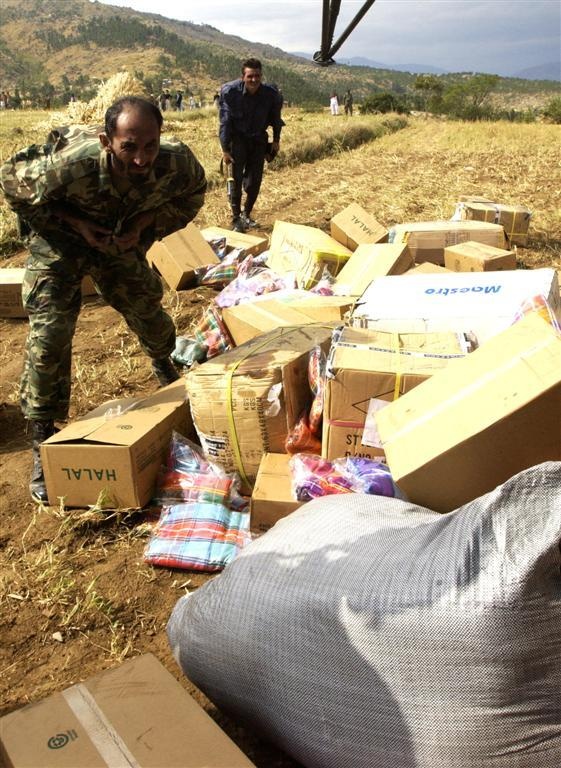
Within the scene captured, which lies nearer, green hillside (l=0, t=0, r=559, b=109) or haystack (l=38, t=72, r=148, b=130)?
haystack (l=38, t=72, r=148, b=130)

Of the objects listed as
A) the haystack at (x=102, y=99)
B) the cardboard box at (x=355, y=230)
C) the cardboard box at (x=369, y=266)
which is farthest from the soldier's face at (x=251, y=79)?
the haystack at (x=102, y=99)

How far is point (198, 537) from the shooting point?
89.1 inches

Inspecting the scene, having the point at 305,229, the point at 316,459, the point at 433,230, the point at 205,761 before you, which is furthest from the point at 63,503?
the point at 433,230

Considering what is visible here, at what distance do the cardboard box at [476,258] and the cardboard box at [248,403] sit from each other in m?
1.88

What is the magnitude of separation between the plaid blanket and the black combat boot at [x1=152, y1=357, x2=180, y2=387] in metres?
1.00

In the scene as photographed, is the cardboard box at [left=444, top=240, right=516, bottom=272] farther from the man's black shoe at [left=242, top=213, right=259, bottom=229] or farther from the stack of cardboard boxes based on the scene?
the man's black shoe at [left=242, top=213, right=259, bottom=229]

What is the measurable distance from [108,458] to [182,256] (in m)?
2.69

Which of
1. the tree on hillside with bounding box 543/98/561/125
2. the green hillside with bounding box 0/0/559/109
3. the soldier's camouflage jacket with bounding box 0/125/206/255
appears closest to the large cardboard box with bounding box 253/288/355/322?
the soldier's camouflage jacket with bounding box 0/125/206/255

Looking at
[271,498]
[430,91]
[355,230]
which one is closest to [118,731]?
[271,498]

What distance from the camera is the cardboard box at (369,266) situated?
371 centimetres

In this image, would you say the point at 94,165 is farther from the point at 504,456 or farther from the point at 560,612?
the point at 560,612

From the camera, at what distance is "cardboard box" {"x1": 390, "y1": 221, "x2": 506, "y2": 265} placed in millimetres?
4477

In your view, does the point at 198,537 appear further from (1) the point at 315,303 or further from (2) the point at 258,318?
(1) the point at 315,303

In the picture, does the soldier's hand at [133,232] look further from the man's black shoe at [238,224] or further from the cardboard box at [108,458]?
the man's black shoe at [238,224]
